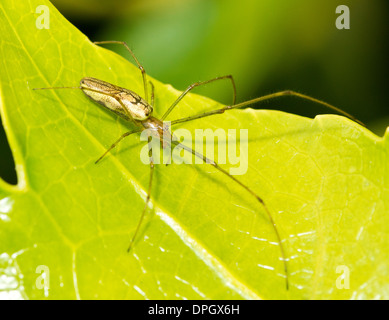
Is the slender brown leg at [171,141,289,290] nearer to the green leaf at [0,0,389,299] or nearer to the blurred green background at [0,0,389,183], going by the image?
the green leaf at [0,0,389,299]

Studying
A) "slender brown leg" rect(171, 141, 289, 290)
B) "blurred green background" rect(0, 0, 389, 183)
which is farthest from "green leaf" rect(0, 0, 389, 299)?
"blurred green background" rect(0, 0, 389, 183)

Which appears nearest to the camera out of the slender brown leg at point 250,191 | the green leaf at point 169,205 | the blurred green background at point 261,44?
the green leaf at point 169,205

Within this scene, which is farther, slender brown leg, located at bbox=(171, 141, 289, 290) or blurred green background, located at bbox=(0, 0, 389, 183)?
blurred green background, located at bbox=(0, 0, 389, 183)

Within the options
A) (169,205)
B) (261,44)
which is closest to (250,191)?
(169,205)

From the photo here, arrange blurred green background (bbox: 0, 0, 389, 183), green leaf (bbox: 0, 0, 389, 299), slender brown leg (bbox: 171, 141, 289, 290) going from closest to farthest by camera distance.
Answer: green leaf (bbox: 0, 0, 389, 299) → slender brown leg (bbox: 171, 141, 289, 290) → blurred green background (bbox: 0, 0, 389, 183)

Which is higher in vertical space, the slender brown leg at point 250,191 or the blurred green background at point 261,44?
the blurred green background at point 261,44

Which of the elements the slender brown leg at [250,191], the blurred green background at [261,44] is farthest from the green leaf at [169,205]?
the blurred green background at [261,44]

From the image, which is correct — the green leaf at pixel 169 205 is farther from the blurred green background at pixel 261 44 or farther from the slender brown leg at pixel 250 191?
the blurred green background at pixel 261 44
